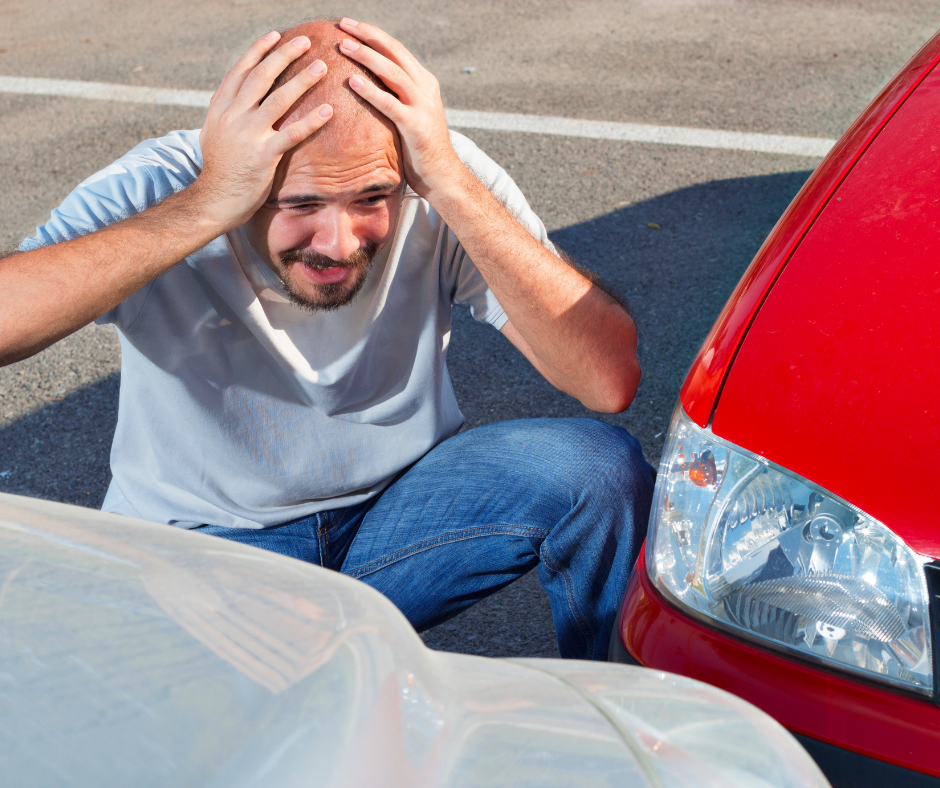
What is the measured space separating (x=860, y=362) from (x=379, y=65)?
1.01 meters

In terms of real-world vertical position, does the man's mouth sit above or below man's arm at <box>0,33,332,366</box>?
below

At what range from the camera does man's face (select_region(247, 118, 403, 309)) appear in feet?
5.88

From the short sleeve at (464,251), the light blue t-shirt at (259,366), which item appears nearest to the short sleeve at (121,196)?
the light blue t-shirt at (259,366)

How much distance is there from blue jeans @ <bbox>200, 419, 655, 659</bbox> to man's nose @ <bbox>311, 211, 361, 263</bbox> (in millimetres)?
511

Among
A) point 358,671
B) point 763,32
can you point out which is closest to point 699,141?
point 763,32

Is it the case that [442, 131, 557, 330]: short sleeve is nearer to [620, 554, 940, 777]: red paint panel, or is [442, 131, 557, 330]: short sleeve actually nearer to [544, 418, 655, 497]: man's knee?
[544, 418, 655, 497]: man's knee

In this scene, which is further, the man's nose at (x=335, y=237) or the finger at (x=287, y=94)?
the man's nose at (x=335, y=237)

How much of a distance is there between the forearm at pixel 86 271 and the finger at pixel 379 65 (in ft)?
1.27

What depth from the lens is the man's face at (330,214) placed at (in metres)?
1.79

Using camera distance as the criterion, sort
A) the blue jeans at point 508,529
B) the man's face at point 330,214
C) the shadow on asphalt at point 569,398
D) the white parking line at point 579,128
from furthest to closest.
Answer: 1. the white parking line at point 579,128
2. the shadow on asphalt at point 569,398
3. the blue jeans at point 508,529
4. the man's face at point 330,214

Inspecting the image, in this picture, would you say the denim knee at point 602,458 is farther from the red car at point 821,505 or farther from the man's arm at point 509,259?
the red car at point 821,505

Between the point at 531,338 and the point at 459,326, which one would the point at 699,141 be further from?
the point at 531,338

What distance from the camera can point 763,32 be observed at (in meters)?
6.52

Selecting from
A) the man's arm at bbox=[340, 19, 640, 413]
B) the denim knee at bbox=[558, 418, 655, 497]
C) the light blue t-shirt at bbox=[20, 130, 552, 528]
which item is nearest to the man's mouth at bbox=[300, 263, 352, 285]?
the light blue t-shirt at bbox=[20, 130, 552, 528]
